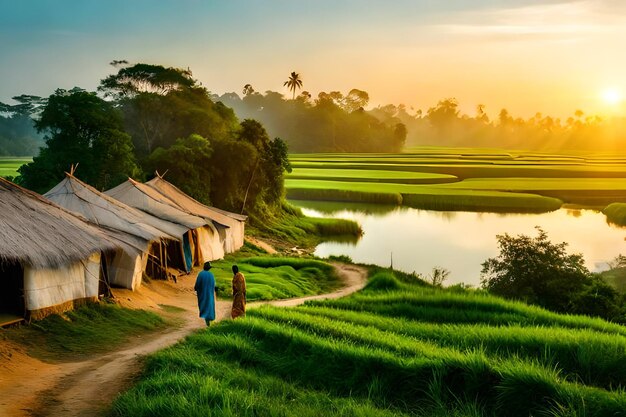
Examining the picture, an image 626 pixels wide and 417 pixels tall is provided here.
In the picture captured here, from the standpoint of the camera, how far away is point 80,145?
31.7m

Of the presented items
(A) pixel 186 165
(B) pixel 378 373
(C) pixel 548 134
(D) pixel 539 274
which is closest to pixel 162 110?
(A) pixel 186 165

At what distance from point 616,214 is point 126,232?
3568cm

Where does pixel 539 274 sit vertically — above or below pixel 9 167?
below

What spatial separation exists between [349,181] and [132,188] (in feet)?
131

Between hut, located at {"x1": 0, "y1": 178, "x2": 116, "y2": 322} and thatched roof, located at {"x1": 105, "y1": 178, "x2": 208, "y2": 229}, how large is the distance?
843 cm

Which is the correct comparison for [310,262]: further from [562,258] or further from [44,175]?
[44,175]

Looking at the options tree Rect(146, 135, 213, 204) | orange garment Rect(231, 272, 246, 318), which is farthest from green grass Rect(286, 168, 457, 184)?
orange garment Rect(231, 272, 246, 318)

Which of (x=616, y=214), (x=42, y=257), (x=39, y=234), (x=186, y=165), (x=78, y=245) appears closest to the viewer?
(x=42, y=257)

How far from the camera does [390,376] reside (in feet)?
22.2

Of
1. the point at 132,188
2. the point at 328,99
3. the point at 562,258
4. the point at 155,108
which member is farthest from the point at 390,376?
the point at 328,99

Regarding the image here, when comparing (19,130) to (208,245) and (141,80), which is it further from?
(208,245)

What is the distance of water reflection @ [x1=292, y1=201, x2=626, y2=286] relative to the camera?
1120 inches

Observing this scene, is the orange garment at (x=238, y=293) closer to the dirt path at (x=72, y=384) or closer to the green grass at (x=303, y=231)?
the dirt path at (x=72, y=384)

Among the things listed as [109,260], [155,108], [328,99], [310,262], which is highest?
[328,99]
